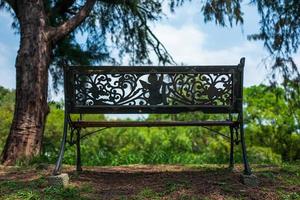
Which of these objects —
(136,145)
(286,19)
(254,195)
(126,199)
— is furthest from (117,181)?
(136,145)

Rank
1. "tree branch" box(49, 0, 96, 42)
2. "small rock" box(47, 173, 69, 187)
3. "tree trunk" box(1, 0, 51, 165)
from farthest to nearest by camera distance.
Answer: "tree branch" box(49, 0, 96, 42), "tree trunk" box(1, 0, 51, 165), "small rock" box(47, 173, 69, 187)

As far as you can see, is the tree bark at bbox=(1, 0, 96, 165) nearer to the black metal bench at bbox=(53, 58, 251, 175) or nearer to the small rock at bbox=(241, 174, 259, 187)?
the black metal bench at bbox=(53, 58, 251, 175)

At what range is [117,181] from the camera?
4.61 meters

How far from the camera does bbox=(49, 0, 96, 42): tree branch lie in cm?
695

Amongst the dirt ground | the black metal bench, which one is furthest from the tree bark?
the black metal bench

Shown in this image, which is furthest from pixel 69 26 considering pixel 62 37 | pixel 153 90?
pixel 153 90

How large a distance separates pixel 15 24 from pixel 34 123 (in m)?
2.94

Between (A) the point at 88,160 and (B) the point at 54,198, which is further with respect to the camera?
(A) the point at 88,160

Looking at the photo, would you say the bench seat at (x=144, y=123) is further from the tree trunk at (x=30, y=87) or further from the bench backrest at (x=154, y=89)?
the tree trunk at (x=30, y=87)

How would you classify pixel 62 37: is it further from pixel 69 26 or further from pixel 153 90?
pixel 153 90

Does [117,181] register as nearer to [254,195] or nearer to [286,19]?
[254,195]

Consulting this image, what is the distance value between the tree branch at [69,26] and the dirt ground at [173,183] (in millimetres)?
2277

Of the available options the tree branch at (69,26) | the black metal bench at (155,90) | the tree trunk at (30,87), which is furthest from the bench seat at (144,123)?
the tree branch at (69,26)

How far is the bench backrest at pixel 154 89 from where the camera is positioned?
467cm
